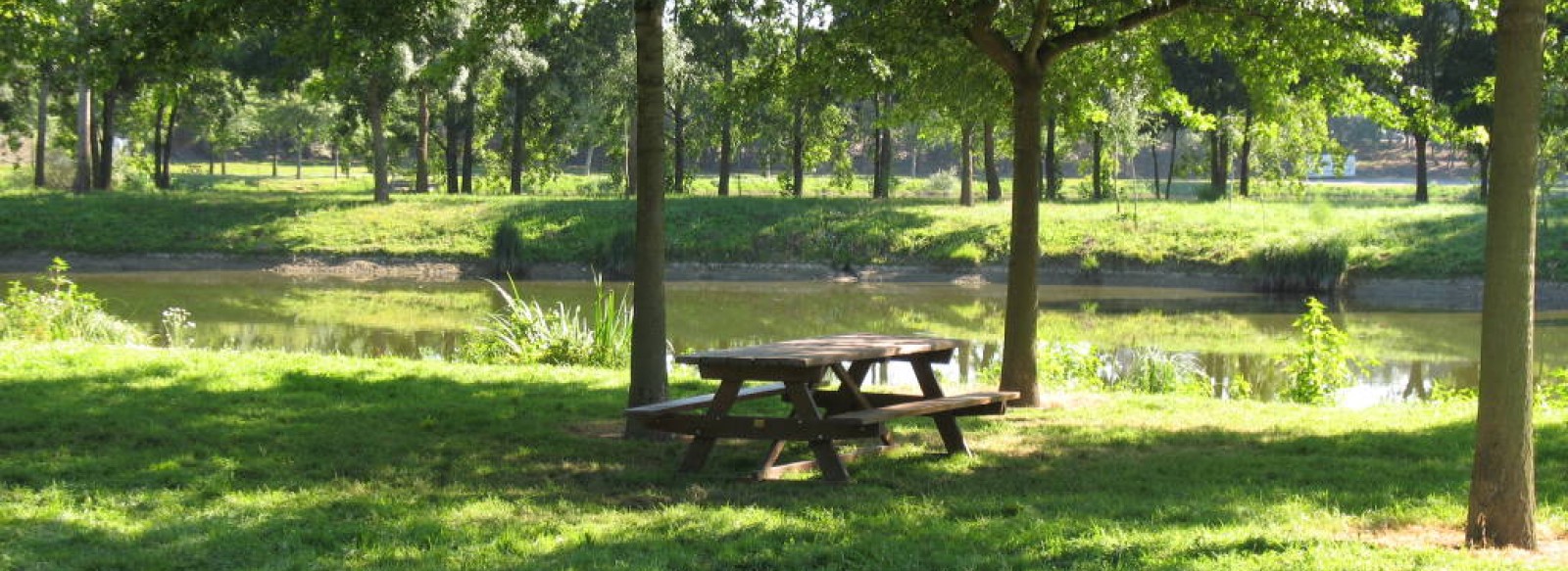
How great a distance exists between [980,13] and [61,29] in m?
8.71

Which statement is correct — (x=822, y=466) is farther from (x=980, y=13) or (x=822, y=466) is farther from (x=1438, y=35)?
(x=1438, y=35)

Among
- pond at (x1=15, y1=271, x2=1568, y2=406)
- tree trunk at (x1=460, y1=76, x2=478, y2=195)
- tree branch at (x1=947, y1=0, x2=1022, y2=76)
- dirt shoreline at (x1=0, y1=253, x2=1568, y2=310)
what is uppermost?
tree trunk at (x1=460, y1=76, x2=478, y2=195)

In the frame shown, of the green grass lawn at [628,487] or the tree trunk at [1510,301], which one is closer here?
the tree trunk at [1510,301]

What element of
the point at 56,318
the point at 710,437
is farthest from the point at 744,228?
the point at 710,437

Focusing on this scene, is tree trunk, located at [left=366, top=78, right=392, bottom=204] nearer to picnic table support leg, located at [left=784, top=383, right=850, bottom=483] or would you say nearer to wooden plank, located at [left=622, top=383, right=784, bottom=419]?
wooden plank, located at [left=622, top=383, right=784, bottom=419]

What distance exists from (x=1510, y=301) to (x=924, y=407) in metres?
3.19

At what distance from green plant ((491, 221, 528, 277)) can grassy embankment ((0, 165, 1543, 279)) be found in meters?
0.32

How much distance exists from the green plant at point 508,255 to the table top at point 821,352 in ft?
96.3

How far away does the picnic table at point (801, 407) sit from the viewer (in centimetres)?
778

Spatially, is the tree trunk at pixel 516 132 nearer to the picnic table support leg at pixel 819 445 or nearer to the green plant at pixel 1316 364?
the green plant at pixel 1316 364

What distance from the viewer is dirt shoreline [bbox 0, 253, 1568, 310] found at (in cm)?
3662

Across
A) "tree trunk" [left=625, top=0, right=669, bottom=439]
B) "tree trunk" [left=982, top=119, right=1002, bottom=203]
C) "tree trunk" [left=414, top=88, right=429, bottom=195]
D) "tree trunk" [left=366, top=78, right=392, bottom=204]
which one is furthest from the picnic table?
"tree trunk" [left=414, top=88, right=429, bottom=195]

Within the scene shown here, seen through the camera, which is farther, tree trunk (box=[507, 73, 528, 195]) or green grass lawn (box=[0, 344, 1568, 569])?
tree trunk (box=[507, 73, 528, 195])

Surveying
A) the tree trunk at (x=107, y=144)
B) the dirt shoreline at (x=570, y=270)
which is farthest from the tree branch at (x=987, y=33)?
the tree trunk at (x=107, y=144)
